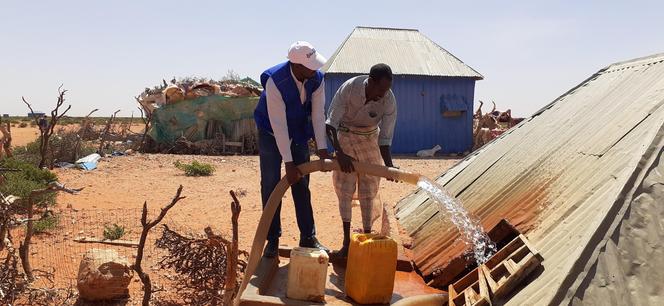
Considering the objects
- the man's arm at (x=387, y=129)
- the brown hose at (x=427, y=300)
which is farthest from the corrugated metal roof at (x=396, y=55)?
the brown hose at (x=427, y=300)

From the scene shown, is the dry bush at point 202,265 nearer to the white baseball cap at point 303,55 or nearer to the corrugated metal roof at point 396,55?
the white baseball cap at point 303,55

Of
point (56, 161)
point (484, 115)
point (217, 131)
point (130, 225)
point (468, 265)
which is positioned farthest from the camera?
point (484, 115)

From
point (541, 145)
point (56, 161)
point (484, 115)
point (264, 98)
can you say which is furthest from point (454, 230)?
point (484, 115)

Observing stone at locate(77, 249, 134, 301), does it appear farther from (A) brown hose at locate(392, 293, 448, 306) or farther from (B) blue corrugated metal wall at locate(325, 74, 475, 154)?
(B) blue corrugated metal wall at locate(325, 74, 475, 154)

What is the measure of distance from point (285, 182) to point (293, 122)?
1.53 feet

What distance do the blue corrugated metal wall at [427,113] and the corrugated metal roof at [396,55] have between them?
0.34 metres

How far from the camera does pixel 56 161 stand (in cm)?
1359

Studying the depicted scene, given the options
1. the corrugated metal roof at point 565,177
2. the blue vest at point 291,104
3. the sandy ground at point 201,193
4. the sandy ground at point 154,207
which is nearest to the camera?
the corrugated metal roof at point 565,177

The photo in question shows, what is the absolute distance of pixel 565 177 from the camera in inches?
144

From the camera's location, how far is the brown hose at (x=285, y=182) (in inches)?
146

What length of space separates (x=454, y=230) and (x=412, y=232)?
73 centimetres

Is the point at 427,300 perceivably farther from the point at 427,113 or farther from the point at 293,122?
the point at 427,113

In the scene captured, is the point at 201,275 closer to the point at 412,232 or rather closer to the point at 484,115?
the point at 412,232

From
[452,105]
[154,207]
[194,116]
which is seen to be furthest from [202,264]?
[452,105]
